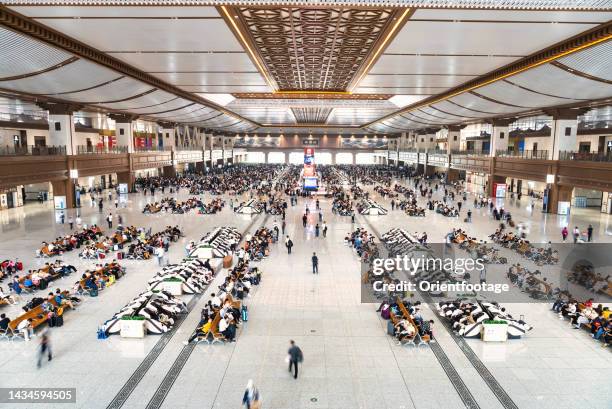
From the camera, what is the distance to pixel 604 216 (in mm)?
24406

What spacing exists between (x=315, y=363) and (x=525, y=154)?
25.0 m

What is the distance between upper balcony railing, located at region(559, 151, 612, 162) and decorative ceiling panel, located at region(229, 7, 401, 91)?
1197 cm

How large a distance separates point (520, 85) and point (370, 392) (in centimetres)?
1627

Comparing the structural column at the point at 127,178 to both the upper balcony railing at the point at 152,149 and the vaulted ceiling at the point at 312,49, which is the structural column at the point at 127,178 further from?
the vaulted ceiling at the point at 312,49

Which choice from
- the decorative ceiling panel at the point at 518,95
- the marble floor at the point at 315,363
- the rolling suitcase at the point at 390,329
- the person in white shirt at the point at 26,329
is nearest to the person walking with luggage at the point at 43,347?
the marble floor at the point at 315,363

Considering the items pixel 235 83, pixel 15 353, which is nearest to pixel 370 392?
pixel 15 353

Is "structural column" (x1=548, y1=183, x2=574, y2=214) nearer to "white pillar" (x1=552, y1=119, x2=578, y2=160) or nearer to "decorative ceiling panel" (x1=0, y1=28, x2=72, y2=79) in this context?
"white pillar" (x1=552, y1=119, x2=578, y2=160)

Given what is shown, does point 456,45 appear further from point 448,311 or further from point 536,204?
point 536,204

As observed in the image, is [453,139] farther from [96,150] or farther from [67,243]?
[67,243]

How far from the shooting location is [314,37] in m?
13.4

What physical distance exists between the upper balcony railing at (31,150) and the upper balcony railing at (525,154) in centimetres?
2731

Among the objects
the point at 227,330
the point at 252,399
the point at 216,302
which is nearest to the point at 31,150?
the point at 216,302

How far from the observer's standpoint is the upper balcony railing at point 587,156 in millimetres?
18909

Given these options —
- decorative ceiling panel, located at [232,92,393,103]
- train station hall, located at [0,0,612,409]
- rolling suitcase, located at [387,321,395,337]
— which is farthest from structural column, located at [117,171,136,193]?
rolling suitcase, located at [387,321,395,337]
